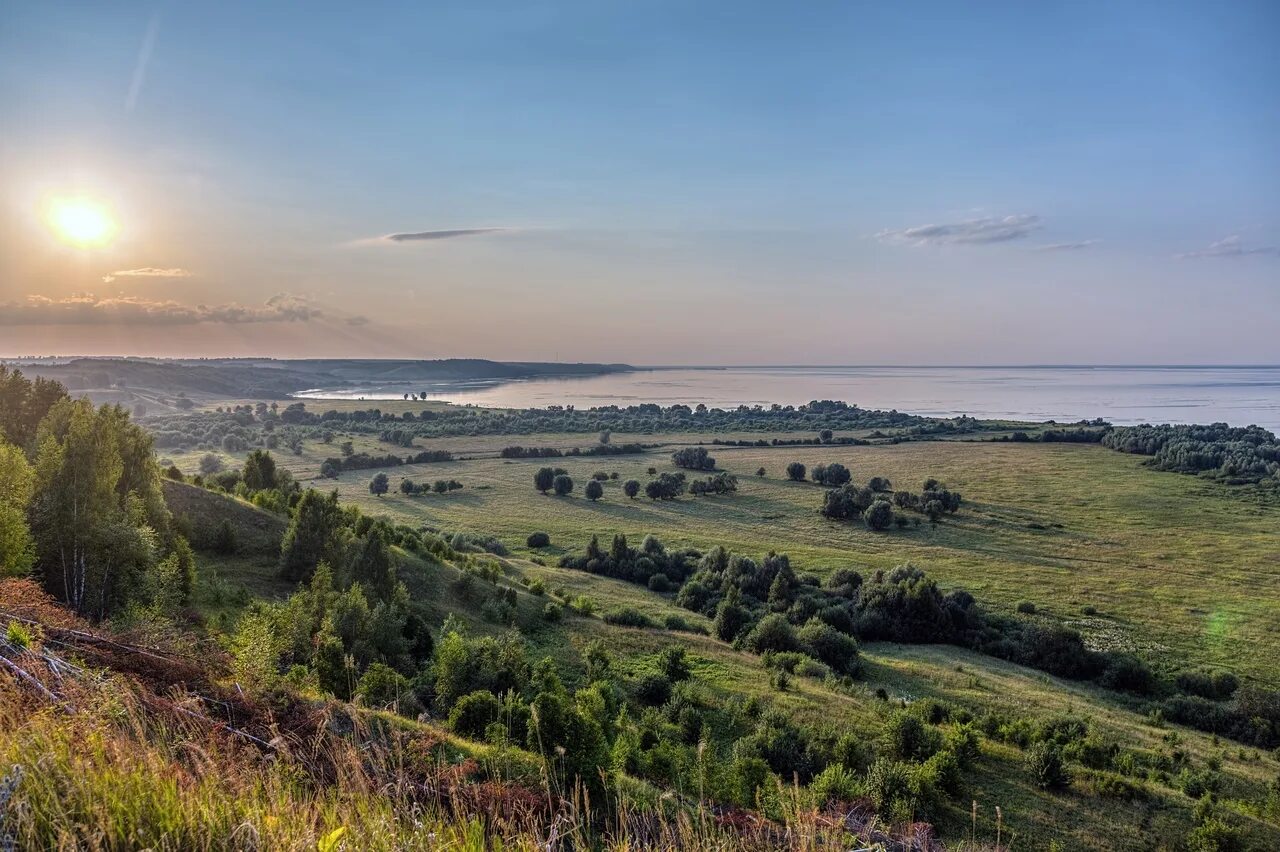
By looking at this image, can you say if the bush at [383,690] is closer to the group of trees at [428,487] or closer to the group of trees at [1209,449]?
the group of trees at [428,487]

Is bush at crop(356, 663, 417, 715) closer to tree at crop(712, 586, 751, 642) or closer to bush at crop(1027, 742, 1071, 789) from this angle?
bush at crop(1027, 742, 1071, 789)

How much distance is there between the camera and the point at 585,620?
32.8 metres

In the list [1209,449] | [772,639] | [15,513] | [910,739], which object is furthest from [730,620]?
[1209,449]

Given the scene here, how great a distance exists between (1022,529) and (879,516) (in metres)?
12.8

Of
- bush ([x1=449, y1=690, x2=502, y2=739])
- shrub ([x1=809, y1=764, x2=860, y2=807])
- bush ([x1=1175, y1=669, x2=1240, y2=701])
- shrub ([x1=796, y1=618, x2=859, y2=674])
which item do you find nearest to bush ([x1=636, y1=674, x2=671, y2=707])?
shrub ([x1=809, y1=764, x2=860, y2=807])

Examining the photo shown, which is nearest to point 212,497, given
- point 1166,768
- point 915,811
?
point 915,811

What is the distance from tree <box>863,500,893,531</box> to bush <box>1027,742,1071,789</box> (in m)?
45.5

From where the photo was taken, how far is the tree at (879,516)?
6375 cm

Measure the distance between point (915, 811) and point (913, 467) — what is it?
3280 inches

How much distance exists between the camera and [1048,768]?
1864cm

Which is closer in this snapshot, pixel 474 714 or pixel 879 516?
pixel 474 714

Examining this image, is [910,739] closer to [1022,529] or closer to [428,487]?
[1022,529]

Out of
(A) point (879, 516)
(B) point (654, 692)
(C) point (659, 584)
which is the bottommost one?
(C) point (659, 584)

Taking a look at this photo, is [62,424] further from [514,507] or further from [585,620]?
[514,507]
